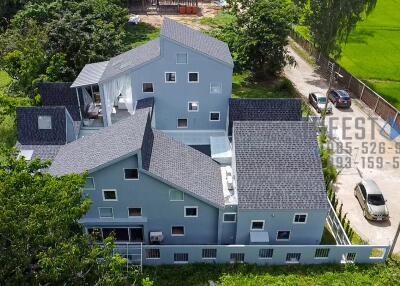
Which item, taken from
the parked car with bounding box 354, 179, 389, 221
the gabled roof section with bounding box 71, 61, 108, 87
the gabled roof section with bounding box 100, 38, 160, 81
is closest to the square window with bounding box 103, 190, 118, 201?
the gabled roof section with bounding box 100, 38, 160, 81

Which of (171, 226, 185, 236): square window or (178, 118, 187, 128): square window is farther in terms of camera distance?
(178, 118, 187, 128): square window

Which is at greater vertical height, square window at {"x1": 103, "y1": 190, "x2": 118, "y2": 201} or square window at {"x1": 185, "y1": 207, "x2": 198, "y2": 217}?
square window at {"x1": 103, "y1": 190, "x2": 118, "y2": 201}

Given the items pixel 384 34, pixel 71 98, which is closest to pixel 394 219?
pixel 71 98

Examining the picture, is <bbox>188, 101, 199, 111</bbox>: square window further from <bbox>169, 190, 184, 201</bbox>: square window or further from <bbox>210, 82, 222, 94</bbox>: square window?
<bbox>169, 190, 184, 201</bbox>: square window

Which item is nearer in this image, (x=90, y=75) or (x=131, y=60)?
(x=131, y=60)

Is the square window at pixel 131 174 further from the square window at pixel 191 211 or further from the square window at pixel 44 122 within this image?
the square window at pixel 44 122

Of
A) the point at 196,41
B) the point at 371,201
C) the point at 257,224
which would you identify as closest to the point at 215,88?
the point at 196,41

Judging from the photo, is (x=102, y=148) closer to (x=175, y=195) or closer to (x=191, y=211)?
(x=175, y=195)
